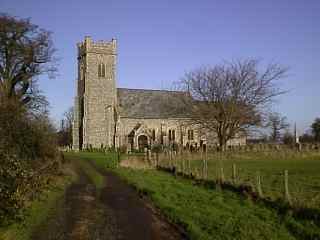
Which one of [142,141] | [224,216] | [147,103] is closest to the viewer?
[224,216]

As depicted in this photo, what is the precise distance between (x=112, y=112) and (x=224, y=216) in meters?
53.8

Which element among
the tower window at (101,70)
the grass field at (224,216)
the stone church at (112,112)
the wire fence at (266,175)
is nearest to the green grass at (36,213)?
the grass field at (224,216)

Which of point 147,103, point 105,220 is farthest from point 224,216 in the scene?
point 147,103

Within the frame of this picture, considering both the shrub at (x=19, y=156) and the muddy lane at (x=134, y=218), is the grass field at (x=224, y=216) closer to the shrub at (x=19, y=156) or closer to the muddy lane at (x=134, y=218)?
the muddy lane at (x=134, y=218)

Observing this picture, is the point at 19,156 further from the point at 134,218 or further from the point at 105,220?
the point at 134,218

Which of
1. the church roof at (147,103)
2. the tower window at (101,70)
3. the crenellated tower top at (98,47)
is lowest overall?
the church roof at (147,103)

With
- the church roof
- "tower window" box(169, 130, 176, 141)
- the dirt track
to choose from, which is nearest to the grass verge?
the dirt track

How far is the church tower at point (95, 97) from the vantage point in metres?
63.3

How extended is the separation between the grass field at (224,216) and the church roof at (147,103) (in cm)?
4968

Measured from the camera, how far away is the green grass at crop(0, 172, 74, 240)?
9.78 metres

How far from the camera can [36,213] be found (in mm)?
12406

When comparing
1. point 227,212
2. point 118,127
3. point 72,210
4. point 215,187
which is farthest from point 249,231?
point 118,127

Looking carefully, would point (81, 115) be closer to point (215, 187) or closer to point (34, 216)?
point (215, 187)

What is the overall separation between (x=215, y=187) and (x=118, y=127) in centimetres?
4687
